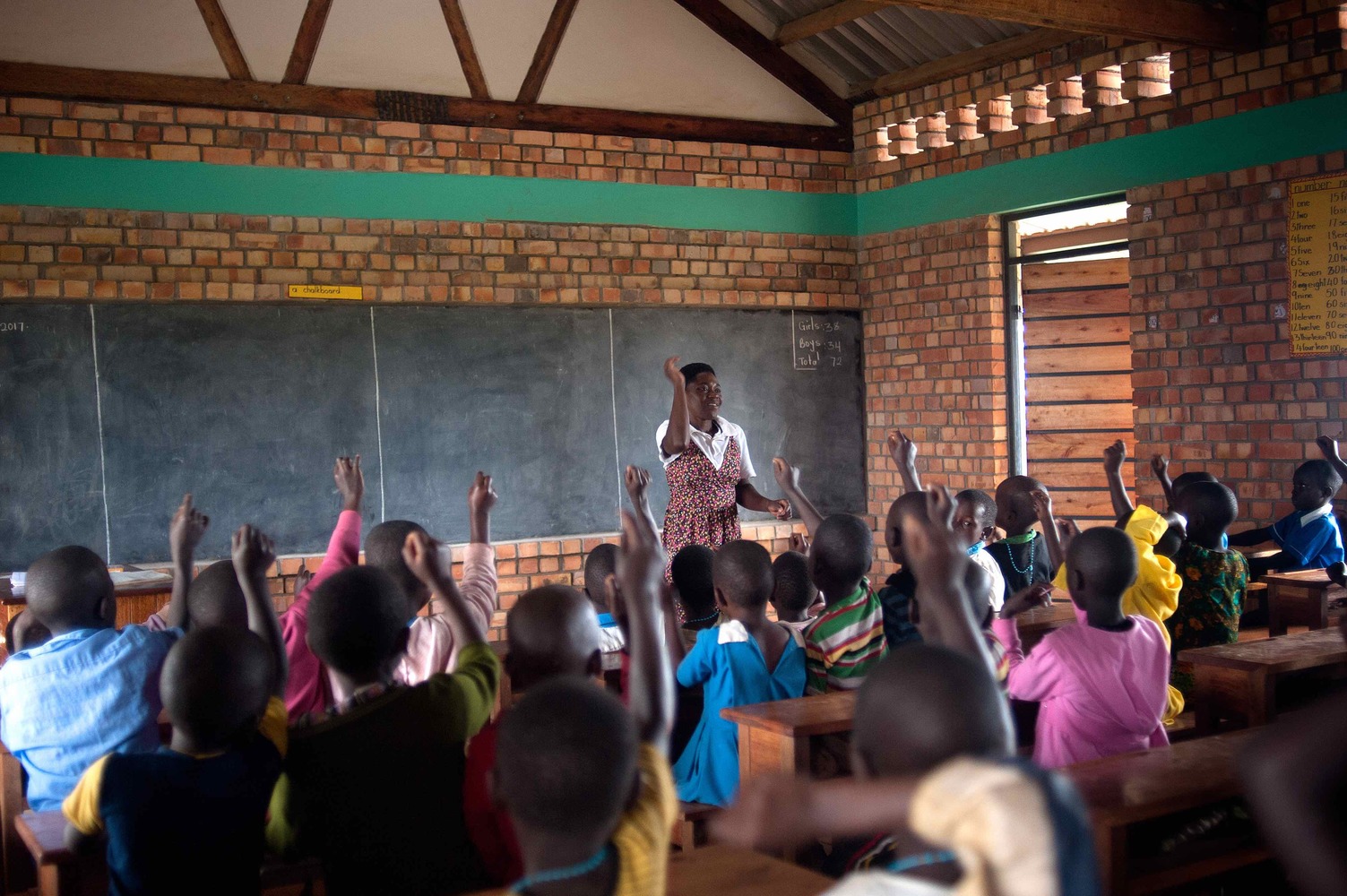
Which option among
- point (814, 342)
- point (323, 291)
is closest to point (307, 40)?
point (323, 291)

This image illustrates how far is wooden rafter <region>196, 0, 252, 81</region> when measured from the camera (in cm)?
552

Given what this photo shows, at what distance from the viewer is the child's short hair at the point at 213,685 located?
1.82 meters

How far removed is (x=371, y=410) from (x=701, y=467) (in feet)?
6.61

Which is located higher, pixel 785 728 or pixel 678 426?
pixel 678 426

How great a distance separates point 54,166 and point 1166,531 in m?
4.80

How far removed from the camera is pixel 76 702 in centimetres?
240

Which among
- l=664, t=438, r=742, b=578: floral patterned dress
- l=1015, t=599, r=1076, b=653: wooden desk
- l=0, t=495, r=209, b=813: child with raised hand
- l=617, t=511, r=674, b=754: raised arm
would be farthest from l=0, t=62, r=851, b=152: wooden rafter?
l=617, t=511, r=674, b=754: raised arm

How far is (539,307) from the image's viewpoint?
6.27m

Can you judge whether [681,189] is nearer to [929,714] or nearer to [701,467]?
[701,467]

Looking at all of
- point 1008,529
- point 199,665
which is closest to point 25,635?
point 199,665

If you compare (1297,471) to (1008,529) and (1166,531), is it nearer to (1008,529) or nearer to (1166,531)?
(1166,531)

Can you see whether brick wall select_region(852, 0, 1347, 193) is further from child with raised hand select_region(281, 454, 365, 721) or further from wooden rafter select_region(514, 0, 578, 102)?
child with raised hand select_region(281, 454, 365, 721)

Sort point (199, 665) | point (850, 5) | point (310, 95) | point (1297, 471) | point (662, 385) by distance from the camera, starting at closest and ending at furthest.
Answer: point (199, 665)
point (1297, 471)
point (310, 95)
point (850, 5)
point (662, 385)

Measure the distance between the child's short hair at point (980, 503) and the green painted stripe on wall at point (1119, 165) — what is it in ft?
7.41
